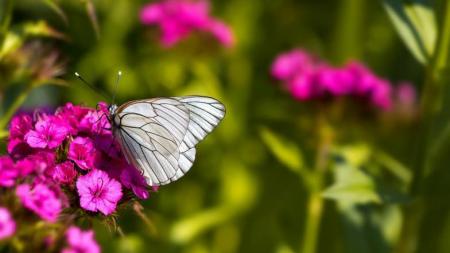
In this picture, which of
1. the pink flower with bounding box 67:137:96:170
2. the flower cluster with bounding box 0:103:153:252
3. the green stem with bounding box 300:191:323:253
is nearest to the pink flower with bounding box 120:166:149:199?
the flower cluster with bounding box 0:103:153:252

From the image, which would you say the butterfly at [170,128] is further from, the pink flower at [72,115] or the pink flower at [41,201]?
the pink flower at [41,201]

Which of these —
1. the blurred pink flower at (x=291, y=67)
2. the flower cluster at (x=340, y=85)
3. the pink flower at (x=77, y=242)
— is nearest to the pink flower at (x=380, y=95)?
the flower cluster at (x=340, y=85)

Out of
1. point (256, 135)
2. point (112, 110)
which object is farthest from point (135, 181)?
point (256, 135)

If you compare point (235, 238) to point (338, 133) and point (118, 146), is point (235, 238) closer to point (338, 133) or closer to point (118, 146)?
point (338, 133)

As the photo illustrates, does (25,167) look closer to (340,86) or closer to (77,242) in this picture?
(77,242)

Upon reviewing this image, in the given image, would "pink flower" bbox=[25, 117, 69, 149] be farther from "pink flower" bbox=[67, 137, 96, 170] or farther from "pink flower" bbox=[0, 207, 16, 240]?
"pink flower" bbox=[0, 207, 16, 240]

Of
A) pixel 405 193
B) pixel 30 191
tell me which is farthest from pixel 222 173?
pixel 30 191
